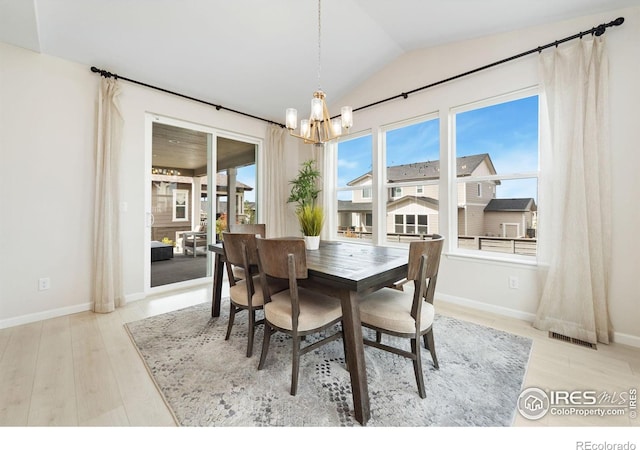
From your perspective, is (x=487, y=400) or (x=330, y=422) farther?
(x=487, y=400)

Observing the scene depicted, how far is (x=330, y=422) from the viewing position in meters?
1.34

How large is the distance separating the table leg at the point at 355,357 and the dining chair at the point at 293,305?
265mm

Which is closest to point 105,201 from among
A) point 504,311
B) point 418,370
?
point 418,370

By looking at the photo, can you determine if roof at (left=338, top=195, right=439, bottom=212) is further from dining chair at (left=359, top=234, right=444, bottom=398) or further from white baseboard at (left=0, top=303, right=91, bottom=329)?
white baseboard at (left=0, top=303, right=91, bottom=329)

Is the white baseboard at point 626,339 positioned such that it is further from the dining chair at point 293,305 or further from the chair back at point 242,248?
the chair back at point 242,248

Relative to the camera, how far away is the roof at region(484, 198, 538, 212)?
2.73m

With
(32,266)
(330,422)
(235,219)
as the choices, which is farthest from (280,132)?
(330,422)

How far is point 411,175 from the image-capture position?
12.0 ft

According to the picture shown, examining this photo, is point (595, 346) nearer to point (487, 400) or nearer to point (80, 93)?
point (487, 400)

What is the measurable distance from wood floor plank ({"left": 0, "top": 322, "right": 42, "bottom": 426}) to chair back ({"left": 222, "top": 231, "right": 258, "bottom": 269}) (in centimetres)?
135

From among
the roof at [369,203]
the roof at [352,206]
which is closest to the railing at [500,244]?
the roof at [369,203]

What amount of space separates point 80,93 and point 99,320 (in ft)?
7.98

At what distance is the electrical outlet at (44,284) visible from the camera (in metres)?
2.62
